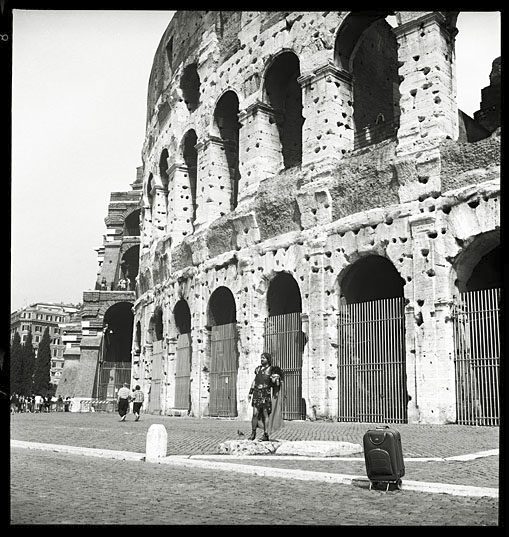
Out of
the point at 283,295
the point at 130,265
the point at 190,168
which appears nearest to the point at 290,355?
the point at 283,295

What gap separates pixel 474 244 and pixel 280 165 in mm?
6221

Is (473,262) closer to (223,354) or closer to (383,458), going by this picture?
(223,354)

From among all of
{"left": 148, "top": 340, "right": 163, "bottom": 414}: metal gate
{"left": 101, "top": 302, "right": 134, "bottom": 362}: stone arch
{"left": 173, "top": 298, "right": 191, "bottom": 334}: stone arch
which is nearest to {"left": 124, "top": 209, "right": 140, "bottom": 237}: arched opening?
{"left": 101, "top": 302, "right": 134, "bottom": 362}: stone arch

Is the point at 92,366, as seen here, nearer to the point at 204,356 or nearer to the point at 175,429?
the point at 204,356

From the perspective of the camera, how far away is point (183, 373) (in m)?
20.2

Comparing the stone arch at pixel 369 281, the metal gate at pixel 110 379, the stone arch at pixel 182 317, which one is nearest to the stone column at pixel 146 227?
the stone arch at pixel 182 317

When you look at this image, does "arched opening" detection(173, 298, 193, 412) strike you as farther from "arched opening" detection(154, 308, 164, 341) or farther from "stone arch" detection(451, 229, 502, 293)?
"stone arch" detection(451, 229, 502, 293)

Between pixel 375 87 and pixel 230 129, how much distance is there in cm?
395

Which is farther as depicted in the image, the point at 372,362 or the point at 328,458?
the point at 372,362

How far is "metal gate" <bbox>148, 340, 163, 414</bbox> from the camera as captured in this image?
22009mm

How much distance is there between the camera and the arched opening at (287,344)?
50.2ft

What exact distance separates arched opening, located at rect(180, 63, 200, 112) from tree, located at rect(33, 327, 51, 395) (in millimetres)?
14756
